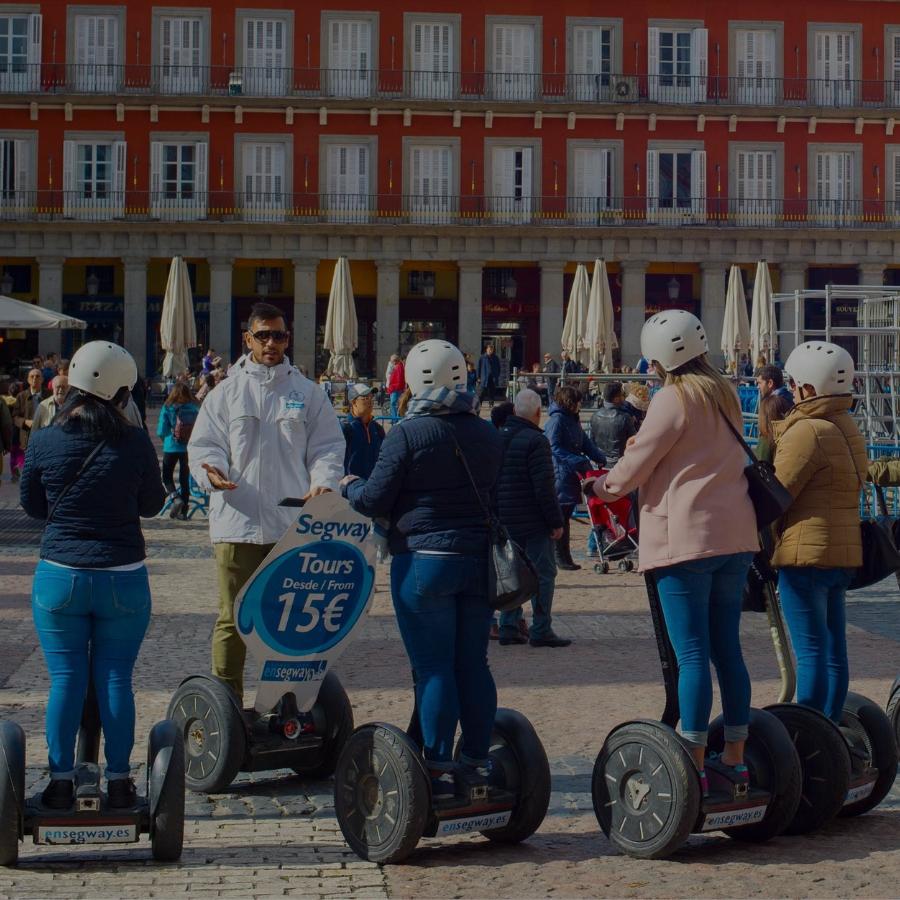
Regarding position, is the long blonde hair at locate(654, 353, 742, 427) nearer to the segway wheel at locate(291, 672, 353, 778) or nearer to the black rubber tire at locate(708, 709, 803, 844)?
the black rubber tire at locate(708, 709, 803, 844)

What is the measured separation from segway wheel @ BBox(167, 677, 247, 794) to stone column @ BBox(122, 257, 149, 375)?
39474mm

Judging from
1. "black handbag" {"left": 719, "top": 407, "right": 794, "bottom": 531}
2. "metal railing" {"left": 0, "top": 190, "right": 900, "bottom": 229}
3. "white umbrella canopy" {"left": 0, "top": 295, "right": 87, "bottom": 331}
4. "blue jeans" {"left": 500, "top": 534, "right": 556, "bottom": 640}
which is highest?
"metal railing" {"left": 0, "top": 190, "right": 900, "bottom": 229}

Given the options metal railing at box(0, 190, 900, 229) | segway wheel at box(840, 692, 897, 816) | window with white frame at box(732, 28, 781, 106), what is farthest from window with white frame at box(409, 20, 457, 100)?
segway wheel at box(840, 692, 897, 816)

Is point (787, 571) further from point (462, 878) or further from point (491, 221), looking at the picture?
point (491, 221)

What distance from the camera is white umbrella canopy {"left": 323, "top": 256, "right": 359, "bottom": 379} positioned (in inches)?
1347

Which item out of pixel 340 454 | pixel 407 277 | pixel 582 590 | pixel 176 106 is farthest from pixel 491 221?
pixel 340 454

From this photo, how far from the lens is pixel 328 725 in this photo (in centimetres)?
721

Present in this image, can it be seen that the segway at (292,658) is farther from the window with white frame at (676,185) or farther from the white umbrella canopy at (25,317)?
the window with white frame at (676,185)

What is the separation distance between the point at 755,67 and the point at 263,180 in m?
14.3

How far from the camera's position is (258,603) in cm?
671

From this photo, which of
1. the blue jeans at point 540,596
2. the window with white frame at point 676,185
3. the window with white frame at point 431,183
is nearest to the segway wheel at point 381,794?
the blue jeans at point 540,596

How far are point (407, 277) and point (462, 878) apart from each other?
43538 millimetres

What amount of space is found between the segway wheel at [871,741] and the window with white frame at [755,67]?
42713 millimetres

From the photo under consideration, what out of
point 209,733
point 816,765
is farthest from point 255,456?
point 816,765
